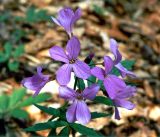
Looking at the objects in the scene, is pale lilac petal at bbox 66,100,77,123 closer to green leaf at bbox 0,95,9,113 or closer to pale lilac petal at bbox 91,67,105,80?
pale lilac petal at bbox 91,67,105,80

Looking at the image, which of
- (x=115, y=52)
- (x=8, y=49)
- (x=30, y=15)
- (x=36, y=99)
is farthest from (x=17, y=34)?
(x=115, y=52)

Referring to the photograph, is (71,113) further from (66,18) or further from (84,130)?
(66,18)

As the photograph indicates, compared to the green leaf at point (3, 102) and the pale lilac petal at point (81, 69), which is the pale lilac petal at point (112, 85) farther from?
the green leaf at point (3, 102)

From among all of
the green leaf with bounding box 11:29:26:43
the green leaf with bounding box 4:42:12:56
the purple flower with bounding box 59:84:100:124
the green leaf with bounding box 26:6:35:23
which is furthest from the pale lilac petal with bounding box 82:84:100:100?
the green leaf with bounding box 26:6:35:23

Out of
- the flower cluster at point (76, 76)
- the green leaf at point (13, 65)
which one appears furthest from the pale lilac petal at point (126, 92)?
the green leaf at point (13, 65)

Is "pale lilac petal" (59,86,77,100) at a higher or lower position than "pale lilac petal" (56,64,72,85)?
lower

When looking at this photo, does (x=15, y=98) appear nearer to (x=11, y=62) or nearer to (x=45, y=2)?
(x=11, y=62)

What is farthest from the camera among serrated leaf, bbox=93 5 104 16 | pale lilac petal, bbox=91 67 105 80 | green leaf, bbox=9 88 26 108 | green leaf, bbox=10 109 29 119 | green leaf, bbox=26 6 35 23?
serrated leaf, bbox=93 5 104 16
